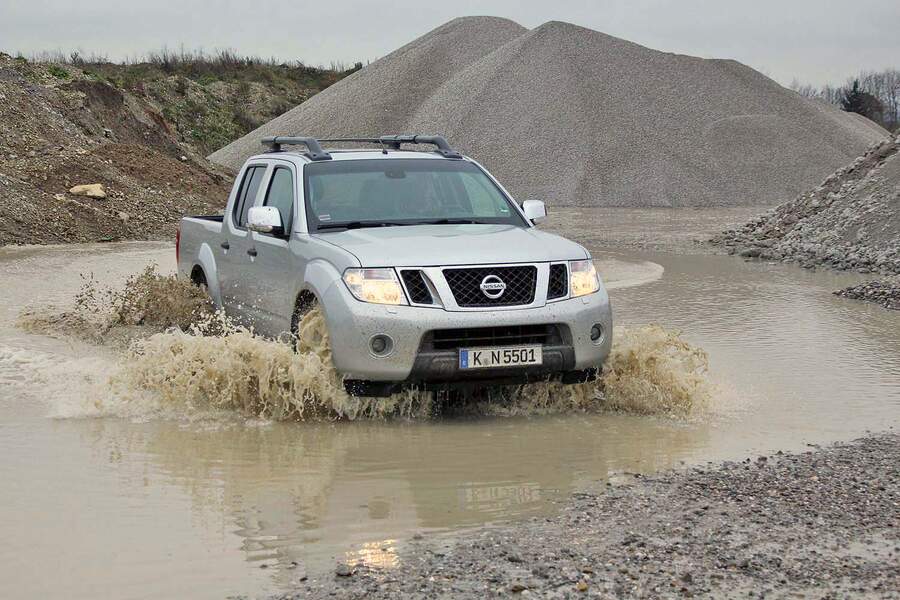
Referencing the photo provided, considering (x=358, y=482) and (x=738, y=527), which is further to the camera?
(x=358, y=482)

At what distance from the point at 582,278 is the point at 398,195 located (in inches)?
66.8

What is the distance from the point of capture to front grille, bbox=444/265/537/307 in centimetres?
816

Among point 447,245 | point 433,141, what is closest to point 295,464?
point 447,245

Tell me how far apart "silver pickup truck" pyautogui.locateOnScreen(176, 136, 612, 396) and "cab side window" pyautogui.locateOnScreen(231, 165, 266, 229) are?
408mm

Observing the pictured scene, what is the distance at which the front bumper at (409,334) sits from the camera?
26.3ft

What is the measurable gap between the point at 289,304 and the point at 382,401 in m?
1.02

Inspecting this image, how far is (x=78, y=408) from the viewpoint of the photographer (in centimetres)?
896

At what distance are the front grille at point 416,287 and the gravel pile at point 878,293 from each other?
880 cm

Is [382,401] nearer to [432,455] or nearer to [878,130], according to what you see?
[432,455]

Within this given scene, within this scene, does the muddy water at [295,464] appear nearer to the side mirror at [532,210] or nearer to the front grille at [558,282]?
the front grille at [558,282]

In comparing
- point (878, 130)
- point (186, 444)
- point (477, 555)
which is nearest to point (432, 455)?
point (186, 444)

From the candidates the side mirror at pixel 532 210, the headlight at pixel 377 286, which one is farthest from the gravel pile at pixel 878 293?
the headlight at pixel 377 286

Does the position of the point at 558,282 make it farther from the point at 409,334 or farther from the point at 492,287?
the point at 409,334

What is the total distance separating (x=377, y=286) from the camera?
8.16m
